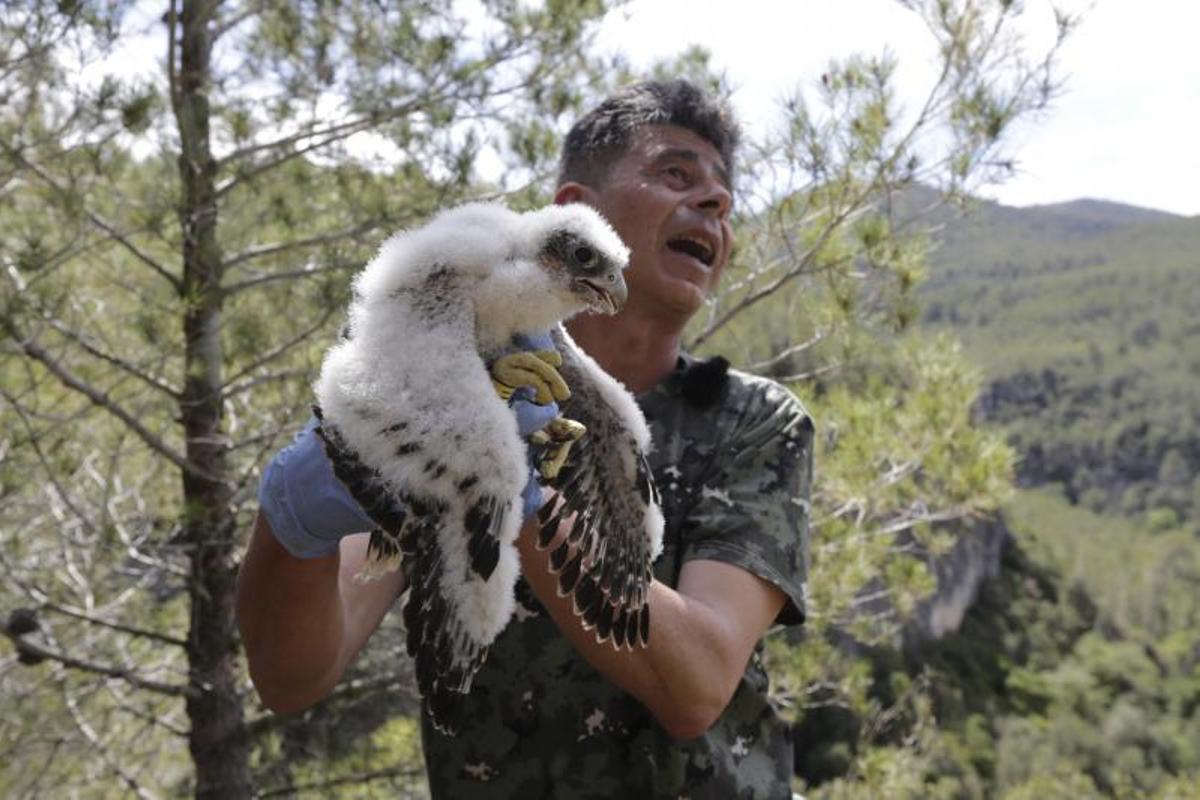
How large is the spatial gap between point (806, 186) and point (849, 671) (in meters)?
2.50

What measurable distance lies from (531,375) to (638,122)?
1.22 meters

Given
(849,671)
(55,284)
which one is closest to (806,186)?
(849,671)

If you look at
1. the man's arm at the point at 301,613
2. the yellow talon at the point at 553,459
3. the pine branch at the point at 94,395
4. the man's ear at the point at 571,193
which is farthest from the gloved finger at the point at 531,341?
the pine branch at the point at 94,395

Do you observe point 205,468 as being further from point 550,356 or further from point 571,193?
point 550,356

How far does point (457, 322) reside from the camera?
42.5 inches

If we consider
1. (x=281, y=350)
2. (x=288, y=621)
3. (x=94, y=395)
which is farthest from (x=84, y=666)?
(x=288, y=621)

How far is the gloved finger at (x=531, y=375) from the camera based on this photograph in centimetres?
113

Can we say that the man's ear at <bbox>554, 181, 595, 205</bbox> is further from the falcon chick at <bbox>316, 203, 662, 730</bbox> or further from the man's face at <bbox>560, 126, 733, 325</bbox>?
the falcon chick at <bbox>316, 203, 662, 730</bbox>

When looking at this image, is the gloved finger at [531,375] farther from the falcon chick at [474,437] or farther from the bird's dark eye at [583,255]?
the bird's dark eye at [583,255]

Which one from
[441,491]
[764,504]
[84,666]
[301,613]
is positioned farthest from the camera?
[84,666]

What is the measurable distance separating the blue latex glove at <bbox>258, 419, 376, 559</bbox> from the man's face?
3.21 ft

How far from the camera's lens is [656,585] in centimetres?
149

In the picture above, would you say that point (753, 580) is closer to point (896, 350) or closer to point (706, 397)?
point (706, 397)

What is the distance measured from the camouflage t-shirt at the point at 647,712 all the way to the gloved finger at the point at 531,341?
71 centimetres
